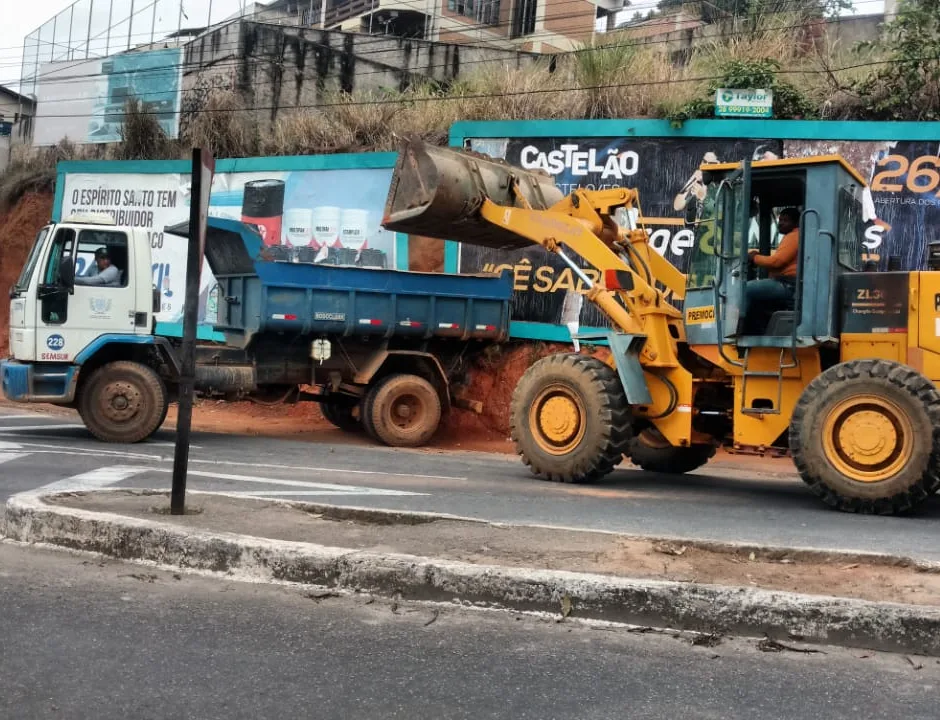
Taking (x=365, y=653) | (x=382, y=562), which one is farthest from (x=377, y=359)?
(x=365, y=653)

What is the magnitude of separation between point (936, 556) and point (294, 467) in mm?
6336

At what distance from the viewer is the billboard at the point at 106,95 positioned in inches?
977

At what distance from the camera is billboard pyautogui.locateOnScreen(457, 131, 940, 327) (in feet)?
46.6

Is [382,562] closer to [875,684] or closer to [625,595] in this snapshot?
[625,595]

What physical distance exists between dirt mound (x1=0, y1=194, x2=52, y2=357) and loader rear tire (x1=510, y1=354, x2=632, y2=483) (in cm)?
1953

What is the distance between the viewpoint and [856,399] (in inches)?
297

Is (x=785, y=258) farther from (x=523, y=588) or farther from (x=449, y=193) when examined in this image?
(x=523, y=588)

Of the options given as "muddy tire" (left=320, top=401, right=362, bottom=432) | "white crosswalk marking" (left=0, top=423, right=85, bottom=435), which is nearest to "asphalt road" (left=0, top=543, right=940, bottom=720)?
"white crosswalk marking" (left=0, top=423, right=85, bottom=435)

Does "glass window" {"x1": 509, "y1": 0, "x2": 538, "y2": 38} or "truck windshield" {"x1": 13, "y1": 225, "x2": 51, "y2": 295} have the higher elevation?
"glass window" {"x1": 509, "y1": 0, "x2": 538, "y2": 38}

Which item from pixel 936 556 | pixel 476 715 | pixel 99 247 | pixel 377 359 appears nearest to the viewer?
pixel 476 715

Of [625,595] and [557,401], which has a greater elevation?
[557,401]

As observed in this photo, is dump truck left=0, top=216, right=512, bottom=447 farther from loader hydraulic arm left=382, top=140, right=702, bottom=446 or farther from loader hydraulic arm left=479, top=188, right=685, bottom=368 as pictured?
loader hydraulic arm left=479, top=188, right=685, bottom=368

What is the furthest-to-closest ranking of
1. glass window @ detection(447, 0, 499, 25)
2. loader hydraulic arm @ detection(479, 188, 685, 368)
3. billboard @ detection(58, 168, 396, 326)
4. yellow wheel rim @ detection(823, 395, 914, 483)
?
glass window @ detection(447, 0, 499, 25)
billboard @ detection(58, 168, 396, 326)
loader hydraulic arm @ detection(479, 188, 685, 368)
yellow wheel rim @ detection(823, 395, 914, 483)

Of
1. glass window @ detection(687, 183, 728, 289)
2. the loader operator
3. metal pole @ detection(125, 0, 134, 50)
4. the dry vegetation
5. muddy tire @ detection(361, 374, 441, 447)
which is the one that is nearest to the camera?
the loader operator
